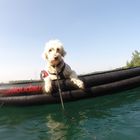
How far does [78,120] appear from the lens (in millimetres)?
5184

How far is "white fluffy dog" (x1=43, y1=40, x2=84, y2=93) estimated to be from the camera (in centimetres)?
678

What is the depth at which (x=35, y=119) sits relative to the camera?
225 inches

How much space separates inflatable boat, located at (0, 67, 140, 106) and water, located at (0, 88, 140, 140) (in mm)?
201

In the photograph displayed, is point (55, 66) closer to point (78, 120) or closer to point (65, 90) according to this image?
point (65, 90)

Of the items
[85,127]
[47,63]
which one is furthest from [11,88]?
[85,127]

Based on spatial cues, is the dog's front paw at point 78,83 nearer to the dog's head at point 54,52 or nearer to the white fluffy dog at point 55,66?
the white fluffy dog at point 55,66

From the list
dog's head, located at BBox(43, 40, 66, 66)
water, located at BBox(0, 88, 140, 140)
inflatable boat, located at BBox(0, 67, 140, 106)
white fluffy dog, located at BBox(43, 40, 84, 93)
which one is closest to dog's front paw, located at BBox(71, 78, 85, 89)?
white fluffy dog, located at BBox(43, 40, 84, 93)

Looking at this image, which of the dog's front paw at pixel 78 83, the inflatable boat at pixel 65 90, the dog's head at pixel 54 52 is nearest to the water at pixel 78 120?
the inflatable boat at pixel 65 90

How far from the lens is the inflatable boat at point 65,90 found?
22.4ft

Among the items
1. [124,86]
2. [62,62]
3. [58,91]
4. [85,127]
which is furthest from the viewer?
[124,86]

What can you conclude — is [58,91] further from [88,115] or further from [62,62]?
[88,115]

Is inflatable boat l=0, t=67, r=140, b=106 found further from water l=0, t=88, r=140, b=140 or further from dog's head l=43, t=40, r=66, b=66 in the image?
dog's head l=43, t=40, r=66, b=66

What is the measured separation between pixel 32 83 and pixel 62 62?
1.11 m

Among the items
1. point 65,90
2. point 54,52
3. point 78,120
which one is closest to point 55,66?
point 54,52
